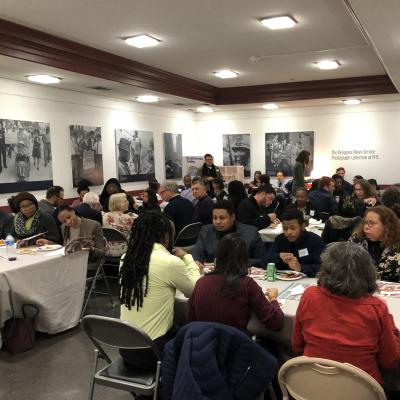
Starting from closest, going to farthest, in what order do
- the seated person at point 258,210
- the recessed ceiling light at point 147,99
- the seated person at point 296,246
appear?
the seated person at point 296,246, the seated person at point 258,210, the recessed ceiling light at point 147,99

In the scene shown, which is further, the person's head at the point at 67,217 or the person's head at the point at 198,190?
the person's head at the point at 198,190

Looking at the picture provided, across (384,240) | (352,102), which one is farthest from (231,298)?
(352,102)

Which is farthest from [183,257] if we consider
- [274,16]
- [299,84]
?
[299,84]

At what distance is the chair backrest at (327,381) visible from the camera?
1739 mm

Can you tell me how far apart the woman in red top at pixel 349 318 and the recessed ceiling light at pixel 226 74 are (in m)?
6.13

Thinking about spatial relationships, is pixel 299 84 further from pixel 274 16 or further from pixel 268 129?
pixel 274 16

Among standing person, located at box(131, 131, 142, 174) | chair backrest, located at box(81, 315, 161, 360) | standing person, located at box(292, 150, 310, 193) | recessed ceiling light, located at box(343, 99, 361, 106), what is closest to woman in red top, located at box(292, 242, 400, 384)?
chair backrest, located at box(81, 315, 161, 360)

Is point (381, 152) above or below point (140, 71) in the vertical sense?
below

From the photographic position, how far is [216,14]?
463cm

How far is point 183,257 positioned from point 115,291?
2723 mm

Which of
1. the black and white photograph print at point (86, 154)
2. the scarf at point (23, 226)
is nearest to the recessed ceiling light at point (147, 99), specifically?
the black and white photograph print at point (86, 154)

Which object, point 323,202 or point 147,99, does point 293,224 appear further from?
point 147,99

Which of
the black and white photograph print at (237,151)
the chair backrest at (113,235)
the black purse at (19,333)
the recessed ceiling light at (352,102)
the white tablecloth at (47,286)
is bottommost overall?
the black purse at (19,333)

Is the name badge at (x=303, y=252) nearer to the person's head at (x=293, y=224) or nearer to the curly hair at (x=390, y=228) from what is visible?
the person's head at (x=293, y=224)
